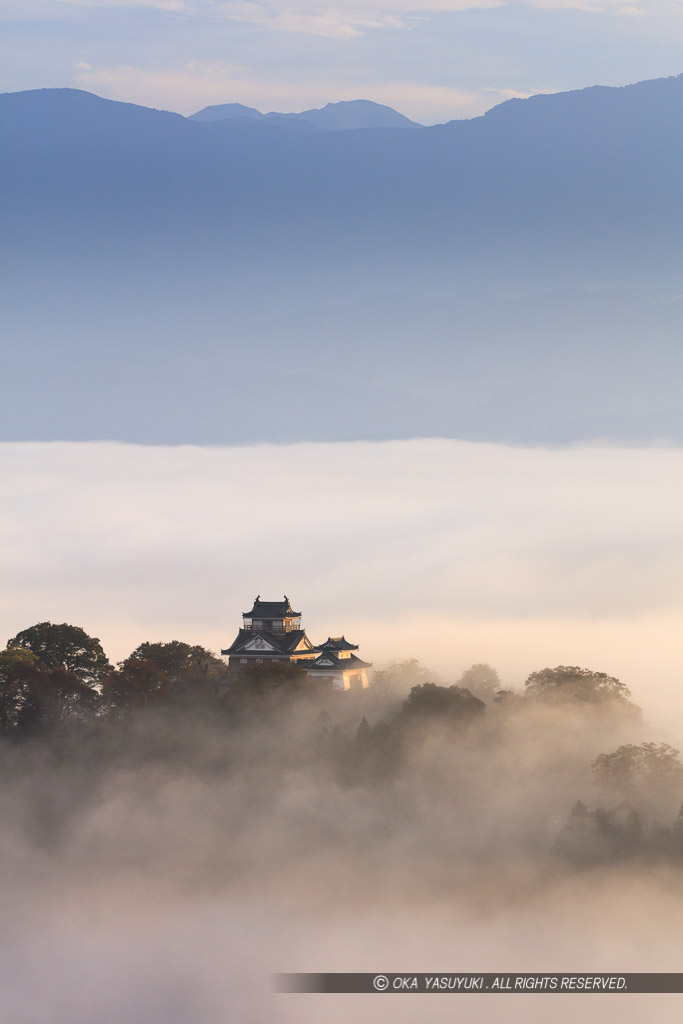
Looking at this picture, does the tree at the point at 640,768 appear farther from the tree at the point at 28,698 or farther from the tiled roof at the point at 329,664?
the tree at the point at 28,698

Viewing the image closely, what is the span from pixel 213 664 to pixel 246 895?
83.6ft

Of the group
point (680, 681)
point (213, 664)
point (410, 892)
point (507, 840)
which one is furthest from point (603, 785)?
point (680, 681)

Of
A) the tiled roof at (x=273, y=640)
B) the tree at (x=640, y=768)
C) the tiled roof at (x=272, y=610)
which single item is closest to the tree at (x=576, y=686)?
the tree at (x=640, y=768)

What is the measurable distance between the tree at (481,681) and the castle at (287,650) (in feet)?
28.7

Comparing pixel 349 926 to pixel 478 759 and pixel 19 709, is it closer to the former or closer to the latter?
pixel 478 759

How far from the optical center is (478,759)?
96750 mm

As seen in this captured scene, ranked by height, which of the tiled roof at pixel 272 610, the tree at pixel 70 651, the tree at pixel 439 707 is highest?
the tiled roof at pixel 272 610

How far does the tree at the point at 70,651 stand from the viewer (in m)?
107

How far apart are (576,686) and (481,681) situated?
2069 cm

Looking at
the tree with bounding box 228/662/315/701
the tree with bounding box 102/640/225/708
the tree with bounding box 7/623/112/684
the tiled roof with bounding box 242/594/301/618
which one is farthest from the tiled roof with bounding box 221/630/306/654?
the tree with bounding box 7/623/112/684

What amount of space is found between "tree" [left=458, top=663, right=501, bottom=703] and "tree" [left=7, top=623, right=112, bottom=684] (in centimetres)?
2982

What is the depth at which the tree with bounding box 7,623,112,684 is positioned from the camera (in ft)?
352

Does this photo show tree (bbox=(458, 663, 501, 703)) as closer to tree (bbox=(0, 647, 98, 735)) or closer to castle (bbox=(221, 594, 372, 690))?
castle (bbox=(221, 594, 372, 690))

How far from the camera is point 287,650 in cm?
11769
